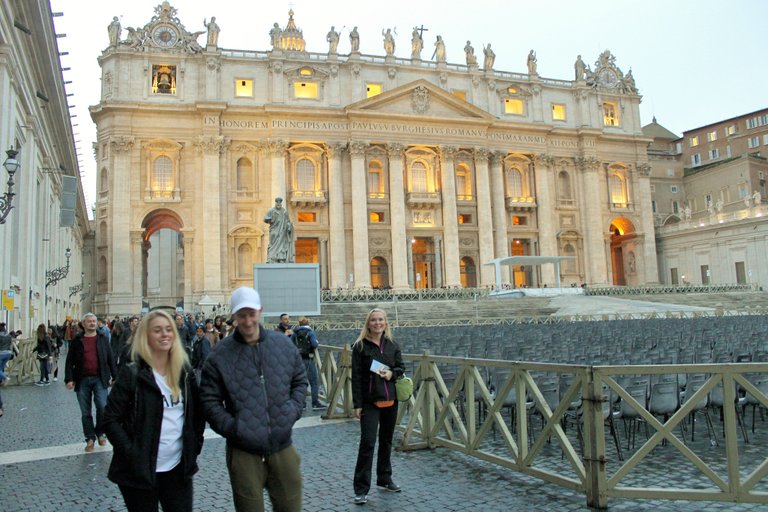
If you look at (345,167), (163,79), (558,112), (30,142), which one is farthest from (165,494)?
(558,112)

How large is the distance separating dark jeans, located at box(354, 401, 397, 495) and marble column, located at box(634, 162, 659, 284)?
53.5 metres

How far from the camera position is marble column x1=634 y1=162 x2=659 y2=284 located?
55013mm

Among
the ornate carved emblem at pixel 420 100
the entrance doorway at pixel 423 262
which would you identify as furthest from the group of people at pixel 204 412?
the ornate carved emblem at pixel 420 100

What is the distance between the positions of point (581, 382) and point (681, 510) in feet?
4.26

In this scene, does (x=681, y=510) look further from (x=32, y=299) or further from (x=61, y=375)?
(x=32, y=299)

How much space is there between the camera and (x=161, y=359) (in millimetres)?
3812

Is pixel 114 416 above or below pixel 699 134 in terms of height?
below

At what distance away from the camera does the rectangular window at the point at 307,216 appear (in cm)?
4738

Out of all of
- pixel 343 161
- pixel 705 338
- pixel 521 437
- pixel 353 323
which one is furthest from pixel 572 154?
pixel 521 437

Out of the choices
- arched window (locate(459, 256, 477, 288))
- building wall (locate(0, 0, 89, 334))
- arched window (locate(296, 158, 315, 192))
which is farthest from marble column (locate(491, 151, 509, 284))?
building wall (locate(0, 0, 89, 334))

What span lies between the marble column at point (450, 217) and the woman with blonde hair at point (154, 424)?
44583 millimetres

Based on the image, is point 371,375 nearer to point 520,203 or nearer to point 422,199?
point 422,199

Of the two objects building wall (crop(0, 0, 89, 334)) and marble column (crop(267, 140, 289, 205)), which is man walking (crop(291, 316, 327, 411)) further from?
marble column (crop(267, 140, 289, 205))

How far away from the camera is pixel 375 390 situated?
609 cm
